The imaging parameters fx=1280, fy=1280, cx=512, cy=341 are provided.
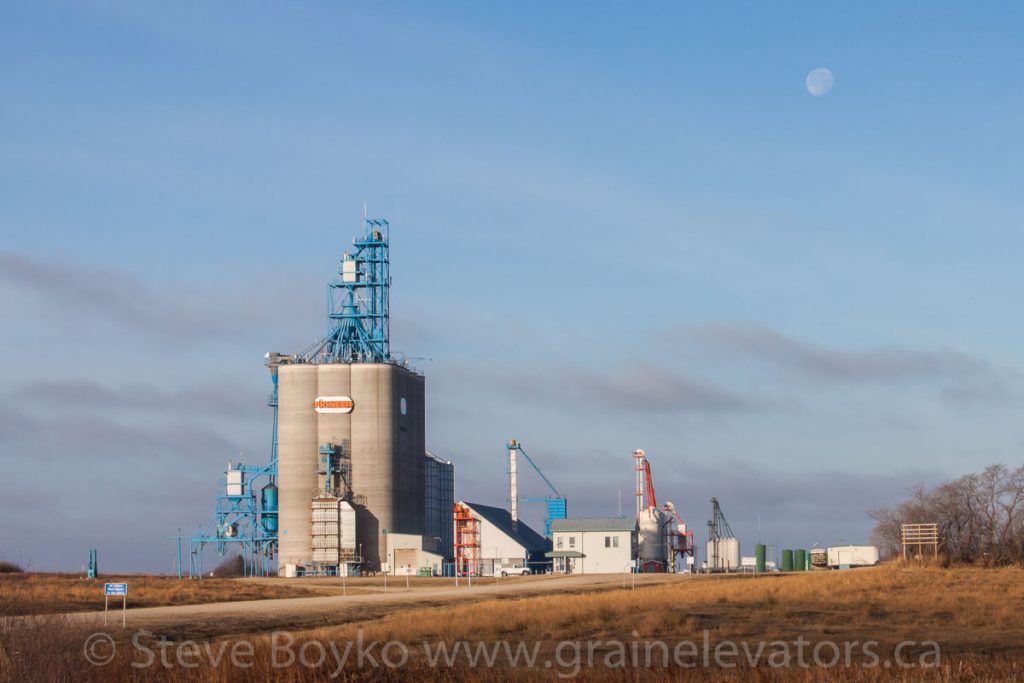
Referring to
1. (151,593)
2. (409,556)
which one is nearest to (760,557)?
(409,556)

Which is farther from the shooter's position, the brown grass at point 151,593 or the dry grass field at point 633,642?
the brown grass at point 151,593

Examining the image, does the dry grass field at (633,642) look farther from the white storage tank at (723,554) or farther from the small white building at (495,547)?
the white storage tank at (723,554)

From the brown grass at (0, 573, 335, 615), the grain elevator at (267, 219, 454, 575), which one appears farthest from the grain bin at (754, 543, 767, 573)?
the brown grass at (0, 573, 335, 615)

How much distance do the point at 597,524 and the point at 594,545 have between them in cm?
226

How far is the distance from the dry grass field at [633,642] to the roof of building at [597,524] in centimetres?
6269

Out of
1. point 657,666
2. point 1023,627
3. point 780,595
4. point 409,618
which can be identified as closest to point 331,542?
point 780,595

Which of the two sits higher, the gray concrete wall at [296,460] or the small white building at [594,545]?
the gray concrete wall at [296,460]

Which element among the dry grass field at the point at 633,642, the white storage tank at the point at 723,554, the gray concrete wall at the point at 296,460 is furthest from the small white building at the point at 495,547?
the dry grass field at the point at 633,642

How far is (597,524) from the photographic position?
125 meters

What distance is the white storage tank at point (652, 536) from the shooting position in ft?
421

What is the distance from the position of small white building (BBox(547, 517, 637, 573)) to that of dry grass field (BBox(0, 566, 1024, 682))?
6182 cm

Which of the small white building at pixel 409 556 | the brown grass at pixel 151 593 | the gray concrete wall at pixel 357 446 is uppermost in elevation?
the gray concrete wall at pixel 357 446

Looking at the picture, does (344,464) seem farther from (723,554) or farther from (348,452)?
(723,554)

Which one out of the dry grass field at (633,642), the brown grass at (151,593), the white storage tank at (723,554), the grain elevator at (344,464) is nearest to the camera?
the dry grass field at (633,642)
